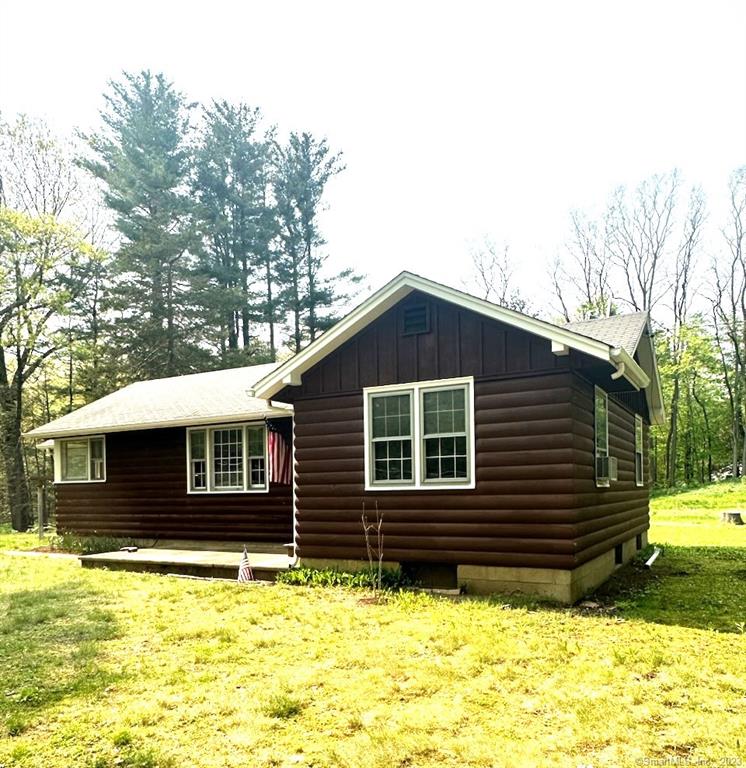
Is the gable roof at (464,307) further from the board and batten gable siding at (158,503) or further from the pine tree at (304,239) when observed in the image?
the pine tree at (304,239)

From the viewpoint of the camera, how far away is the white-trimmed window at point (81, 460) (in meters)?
15.4

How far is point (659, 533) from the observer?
17.2 m

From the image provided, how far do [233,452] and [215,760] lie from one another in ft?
32.1

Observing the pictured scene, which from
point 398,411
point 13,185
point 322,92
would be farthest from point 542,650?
point 13,185

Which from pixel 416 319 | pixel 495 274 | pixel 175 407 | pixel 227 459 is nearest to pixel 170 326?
pixel 175 407

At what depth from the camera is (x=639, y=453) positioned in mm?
13266

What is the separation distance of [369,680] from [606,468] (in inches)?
225

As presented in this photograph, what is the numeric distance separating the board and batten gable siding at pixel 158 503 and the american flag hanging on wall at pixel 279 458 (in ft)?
3.08

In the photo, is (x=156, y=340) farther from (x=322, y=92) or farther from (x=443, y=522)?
(x=443, y=522)

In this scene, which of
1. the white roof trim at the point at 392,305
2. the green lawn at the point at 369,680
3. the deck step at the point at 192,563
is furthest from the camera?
the deck step at the point at 192,563

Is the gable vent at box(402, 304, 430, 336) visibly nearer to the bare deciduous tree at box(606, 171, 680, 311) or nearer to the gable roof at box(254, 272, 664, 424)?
the gable roof at box(254, 272, 664, 424)

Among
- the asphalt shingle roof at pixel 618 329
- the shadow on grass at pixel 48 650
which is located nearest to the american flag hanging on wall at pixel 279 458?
the shadow on grass at pixel 48 650

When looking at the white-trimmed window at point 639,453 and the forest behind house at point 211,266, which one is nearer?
the white-trimmed window at point 639,453

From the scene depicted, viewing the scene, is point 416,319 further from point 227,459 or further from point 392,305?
point 227,459
